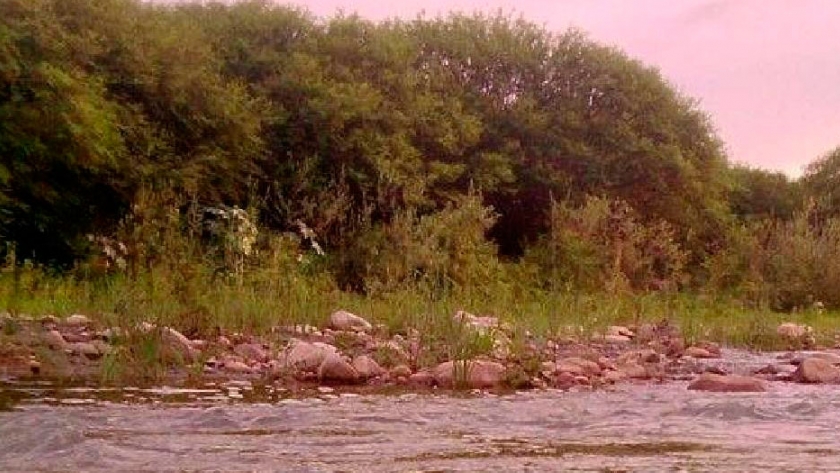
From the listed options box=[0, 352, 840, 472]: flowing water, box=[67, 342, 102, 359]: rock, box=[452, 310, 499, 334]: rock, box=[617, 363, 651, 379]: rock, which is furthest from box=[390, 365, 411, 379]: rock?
box=[67, 342, 102, 359]: rock

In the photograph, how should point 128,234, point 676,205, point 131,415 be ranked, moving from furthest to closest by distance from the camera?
point 676,205 < point 128,234 < point 131,415

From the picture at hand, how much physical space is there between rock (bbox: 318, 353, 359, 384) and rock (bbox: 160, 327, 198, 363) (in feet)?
3.65

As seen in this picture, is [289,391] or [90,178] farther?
[90,178]

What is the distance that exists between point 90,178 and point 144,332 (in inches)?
488

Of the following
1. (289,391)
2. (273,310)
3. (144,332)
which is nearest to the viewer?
(289,391)

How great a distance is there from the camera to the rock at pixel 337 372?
9.41 metres

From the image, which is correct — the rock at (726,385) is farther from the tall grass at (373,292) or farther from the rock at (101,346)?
the rock at (101,346)

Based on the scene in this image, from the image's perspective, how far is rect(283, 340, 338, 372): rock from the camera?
960cm

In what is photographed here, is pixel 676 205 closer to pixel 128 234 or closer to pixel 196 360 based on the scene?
pixel 128 234

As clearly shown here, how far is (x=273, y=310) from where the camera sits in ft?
38.6

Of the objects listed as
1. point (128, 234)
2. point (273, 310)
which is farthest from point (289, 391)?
point (128, 234)

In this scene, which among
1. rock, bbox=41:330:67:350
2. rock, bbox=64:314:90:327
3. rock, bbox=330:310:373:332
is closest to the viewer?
rock, bbox=41:330:67:350

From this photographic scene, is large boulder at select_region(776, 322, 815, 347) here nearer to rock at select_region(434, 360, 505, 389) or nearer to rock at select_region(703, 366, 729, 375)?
rock at select_region(703, 366, 729, 375)

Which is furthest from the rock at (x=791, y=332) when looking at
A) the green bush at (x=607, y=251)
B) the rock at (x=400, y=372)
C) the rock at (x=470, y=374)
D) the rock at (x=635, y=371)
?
the rock at (x=400, y=372)
